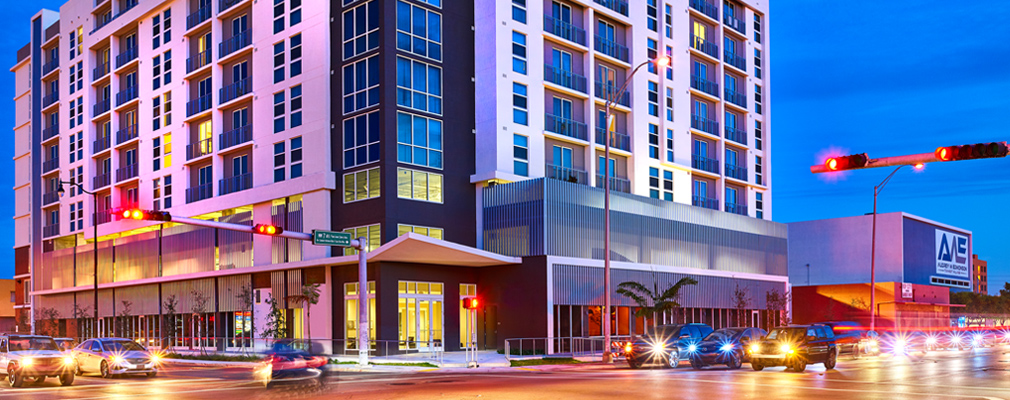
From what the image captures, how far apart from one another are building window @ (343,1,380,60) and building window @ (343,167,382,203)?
6.45 m

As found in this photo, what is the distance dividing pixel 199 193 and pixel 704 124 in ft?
113

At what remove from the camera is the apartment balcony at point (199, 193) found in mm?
59594

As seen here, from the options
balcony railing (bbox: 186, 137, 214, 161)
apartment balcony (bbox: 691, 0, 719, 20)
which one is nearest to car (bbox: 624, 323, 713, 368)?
balcony railing (bbox: 186, 137, 214, 161)

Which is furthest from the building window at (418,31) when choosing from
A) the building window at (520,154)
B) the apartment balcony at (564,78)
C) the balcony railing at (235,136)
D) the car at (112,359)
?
the car at (112,359)

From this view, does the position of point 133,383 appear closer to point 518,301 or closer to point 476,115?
point 518,301

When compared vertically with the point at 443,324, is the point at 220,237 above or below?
above

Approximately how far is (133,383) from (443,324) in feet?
71.2

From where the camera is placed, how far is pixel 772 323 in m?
64.2

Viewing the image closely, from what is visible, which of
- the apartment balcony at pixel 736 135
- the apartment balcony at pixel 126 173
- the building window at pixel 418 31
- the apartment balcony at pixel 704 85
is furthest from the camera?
the apartment balcony at pixel 736 135

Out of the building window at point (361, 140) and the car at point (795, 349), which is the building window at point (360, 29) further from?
the car at point (795, 349)

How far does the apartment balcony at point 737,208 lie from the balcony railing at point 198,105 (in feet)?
120

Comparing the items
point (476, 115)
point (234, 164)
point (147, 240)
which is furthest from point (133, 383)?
point (147, 240)

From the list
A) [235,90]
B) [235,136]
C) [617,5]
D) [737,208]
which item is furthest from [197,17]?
[737,208]

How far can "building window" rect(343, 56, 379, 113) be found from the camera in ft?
159
